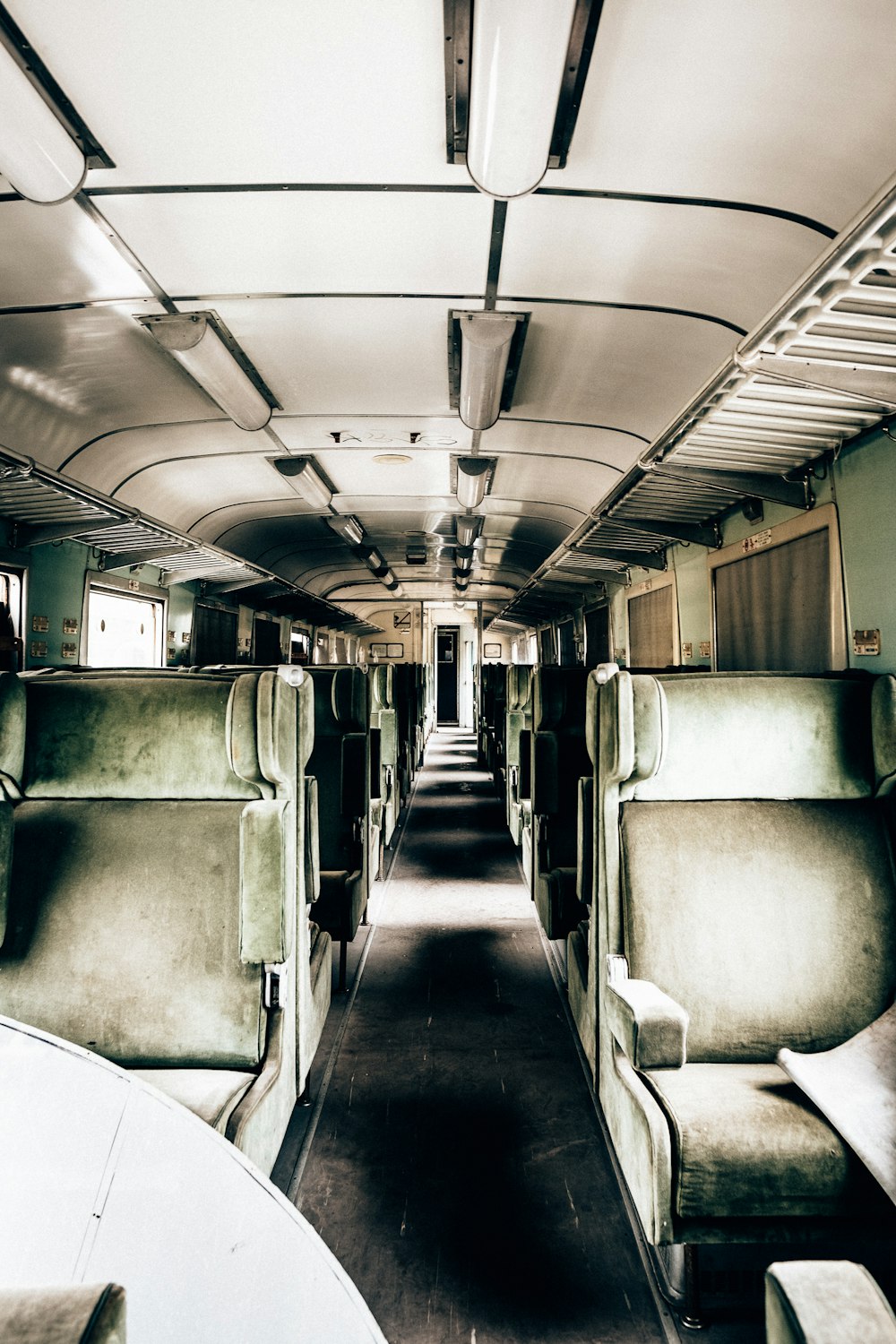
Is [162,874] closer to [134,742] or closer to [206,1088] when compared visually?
[134,742]

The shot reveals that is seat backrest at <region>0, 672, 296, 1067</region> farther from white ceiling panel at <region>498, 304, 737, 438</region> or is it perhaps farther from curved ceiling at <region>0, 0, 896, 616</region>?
white ceiling panel at <region>498, 304, 737, 438</region>

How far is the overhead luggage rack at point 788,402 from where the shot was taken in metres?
1.80

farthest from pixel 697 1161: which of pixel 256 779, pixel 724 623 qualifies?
pixel 724 623

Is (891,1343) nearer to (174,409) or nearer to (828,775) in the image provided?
(828,775)

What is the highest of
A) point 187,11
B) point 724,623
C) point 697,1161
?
point 187,11

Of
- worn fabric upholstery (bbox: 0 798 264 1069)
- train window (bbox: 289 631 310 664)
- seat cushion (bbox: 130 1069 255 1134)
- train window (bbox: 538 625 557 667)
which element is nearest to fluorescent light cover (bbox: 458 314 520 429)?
worn fabric upholstery (bbox: 0 798 264 1069)

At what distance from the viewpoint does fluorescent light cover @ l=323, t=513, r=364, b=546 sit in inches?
327

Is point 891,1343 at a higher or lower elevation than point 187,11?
lower

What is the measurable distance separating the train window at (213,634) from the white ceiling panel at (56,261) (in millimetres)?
4923

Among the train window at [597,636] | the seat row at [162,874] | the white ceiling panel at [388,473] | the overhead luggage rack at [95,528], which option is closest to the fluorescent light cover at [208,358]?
the overhead luggage rack at [95,528]

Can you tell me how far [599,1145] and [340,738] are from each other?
7.67ft

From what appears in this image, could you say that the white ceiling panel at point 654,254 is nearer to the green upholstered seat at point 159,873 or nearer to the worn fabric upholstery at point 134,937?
the green upholstered seat at point 159,873

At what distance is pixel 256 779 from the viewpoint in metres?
2.13

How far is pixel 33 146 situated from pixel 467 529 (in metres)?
6.75
